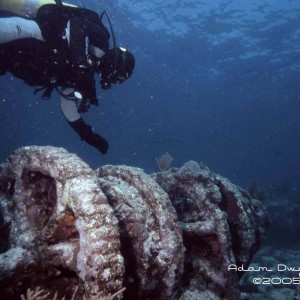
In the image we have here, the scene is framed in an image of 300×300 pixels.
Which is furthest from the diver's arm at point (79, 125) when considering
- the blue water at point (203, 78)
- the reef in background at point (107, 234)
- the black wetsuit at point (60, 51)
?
the blue water at point (203, 78)

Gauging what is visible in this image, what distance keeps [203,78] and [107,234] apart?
46.7 m

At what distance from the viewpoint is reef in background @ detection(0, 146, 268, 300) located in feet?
8.45

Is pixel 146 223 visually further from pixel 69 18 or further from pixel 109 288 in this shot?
pixel 69 18

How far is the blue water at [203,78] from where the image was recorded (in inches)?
1141

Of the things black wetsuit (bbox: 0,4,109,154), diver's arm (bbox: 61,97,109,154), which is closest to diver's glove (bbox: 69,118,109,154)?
diver's arm (bbox: 61,97,109,154)

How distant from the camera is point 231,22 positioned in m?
29.9

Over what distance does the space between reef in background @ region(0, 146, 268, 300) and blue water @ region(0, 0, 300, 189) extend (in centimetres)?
718

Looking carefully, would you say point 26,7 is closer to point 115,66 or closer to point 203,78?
point 115,66

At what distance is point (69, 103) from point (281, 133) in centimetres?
8384

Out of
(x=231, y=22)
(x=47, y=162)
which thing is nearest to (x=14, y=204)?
(x=47, y=162)

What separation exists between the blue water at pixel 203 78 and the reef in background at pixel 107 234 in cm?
718

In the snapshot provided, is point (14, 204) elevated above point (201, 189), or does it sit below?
above

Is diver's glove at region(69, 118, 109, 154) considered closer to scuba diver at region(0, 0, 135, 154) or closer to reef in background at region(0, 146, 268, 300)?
scuba diver at region(0, 0, 135, 154)

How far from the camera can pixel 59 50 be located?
4547mm
